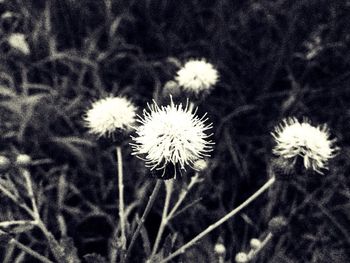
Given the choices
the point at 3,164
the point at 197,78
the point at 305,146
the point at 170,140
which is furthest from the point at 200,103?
the point at 3,164

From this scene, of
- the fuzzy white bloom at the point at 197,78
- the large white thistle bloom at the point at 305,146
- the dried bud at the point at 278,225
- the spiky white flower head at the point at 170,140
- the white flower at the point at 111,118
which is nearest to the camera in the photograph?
the spiky white flower head at the point at 170,140

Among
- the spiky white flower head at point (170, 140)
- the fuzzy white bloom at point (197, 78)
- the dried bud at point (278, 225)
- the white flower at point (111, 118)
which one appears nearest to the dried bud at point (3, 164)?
the white flower at point (111, 118)

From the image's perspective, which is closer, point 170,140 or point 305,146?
point 170,140

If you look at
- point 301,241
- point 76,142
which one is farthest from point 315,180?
point 76,142

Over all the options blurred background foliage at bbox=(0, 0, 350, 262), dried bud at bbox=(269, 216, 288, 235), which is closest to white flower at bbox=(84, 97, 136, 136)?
blurred background foliage at bbox=(0, 0, 350, 262)

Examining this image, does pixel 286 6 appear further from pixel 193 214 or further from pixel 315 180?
pixel 193 214

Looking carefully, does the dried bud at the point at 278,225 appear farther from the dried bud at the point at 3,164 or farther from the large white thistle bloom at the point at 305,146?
the dried bud at the point at 3,164

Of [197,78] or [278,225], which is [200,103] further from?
[278,225]
